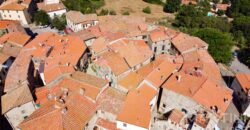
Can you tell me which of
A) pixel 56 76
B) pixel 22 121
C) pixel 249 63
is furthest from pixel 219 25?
pixel 22 121

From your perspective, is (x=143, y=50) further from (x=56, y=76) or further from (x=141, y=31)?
(x=56, y=76)

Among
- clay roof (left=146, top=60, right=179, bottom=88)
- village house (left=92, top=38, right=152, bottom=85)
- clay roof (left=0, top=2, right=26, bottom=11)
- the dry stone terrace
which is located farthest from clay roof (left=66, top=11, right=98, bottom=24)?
clay roof (left=146, top=60, right=179, bottom=88)

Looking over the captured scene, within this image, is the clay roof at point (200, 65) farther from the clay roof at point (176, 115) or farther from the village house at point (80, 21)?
the village house at point (80, 21)

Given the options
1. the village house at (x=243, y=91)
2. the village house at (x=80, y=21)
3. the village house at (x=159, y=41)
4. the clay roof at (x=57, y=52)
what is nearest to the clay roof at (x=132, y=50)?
the village house at (x=159, y=41)

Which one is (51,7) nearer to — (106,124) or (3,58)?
(3,58)

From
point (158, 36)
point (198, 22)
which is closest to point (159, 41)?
point (158, 36)

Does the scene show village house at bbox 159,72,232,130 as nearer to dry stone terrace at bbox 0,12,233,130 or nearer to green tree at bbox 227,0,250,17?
dry stone terrace at bbox 0,12,233,130
